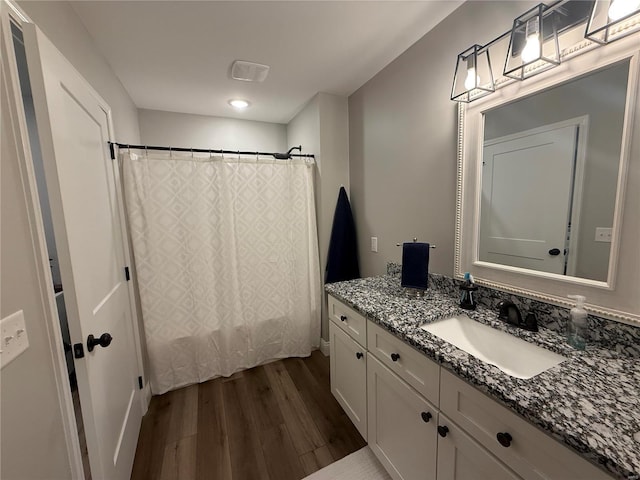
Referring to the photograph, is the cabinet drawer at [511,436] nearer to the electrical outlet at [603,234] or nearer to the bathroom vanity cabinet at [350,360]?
the bathroom vanity cabinet at [350,360]

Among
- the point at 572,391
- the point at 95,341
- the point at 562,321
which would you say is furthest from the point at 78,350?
the point at 562,321

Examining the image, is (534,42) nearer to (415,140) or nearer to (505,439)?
(415,140)

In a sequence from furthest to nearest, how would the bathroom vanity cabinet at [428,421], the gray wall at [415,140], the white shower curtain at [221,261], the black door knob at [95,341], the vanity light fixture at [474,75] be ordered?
the white shower curtain at [221,261] → the gray wall at [415,140] → the vanity light fixture at [474,75] → the black door knob at [95,341] → the bathroom vanity cabinet at [428,421]

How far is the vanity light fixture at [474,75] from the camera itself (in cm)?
121

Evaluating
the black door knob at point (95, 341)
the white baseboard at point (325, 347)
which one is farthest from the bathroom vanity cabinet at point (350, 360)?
the black door knob at point (95, 341)

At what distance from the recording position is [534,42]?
3.24 feet

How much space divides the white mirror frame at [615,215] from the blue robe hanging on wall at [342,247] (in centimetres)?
112

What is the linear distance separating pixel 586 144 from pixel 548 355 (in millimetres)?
795

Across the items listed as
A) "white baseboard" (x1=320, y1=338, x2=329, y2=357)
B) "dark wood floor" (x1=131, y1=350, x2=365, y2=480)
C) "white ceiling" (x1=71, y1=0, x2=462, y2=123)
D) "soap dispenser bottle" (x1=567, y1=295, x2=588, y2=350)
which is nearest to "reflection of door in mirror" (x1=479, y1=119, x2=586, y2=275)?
"soap dispenser bottle" (x1=567, y1=295, x2=588, y2=350)

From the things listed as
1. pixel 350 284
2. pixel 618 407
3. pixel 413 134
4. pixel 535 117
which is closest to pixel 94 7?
pixel 413 134

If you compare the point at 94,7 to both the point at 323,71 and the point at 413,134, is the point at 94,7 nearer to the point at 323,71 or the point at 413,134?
the point at 323,71

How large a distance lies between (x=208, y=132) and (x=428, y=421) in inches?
116

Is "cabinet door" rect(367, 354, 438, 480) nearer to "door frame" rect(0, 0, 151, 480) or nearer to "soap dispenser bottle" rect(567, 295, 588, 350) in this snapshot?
"soap dispenser bottle" rect(567, 295, 588, 350)

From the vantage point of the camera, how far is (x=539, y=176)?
1108mm
